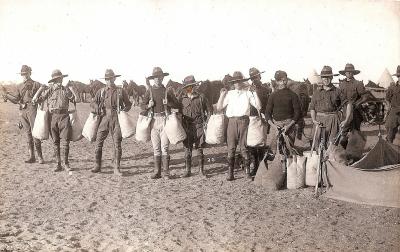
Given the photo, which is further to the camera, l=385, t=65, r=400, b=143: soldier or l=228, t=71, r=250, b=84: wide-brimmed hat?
l=385, t=65, r=400, b=143: soldier

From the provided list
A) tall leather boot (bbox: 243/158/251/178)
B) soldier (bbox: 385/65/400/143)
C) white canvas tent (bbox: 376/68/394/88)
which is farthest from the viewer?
white canvas tent (bbox: 376/68/394/88)

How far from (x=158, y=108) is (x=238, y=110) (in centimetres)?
140

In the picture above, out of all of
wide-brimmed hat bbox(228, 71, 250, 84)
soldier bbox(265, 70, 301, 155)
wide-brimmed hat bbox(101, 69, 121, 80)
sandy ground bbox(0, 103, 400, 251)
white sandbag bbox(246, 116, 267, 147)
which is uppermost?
wide-brimmed hat bbox(101, 69, 121, 80)

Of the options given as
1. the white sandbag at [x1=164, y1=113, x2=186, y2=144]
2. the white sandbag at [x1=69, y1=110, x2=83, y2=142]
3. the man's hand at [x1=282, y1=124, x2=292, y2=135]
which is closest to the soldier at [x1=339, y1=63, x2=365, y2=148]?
the man's hand at [x1=282, y1=124, x2=292, y2=135]

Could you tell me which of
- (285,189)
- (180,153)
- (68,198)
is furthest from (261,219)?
(180,153)

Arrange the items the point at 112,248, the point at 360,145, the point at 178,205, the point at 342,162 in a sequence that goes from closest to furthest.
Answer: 1. the point at 112,248
2. the point at 178,205
3. the point at 342,162
4. the point at 360,145

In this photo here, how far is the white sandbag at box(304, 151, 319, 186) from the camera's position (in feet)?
20.8

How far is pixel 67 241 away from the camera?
173 inches

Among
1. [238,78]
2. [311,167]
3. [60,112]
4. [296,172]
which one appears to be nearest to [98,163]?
[60,112]

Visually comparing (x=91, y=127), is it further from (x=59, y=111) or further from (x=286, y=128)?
(x=286, y=128)

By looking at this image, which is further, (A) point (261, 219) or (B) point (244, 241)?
(A) point (261, 219)

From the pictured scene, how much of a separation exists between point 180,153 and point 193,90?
2.75 m

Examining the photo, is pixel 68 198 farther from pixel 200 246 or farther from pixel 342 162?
pixel 342 162

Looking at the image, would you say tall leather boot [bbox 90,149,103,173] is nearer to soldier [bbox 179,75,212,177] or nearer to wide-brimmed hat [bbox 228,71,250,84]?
soldier [bbox 179,75,212,177]
